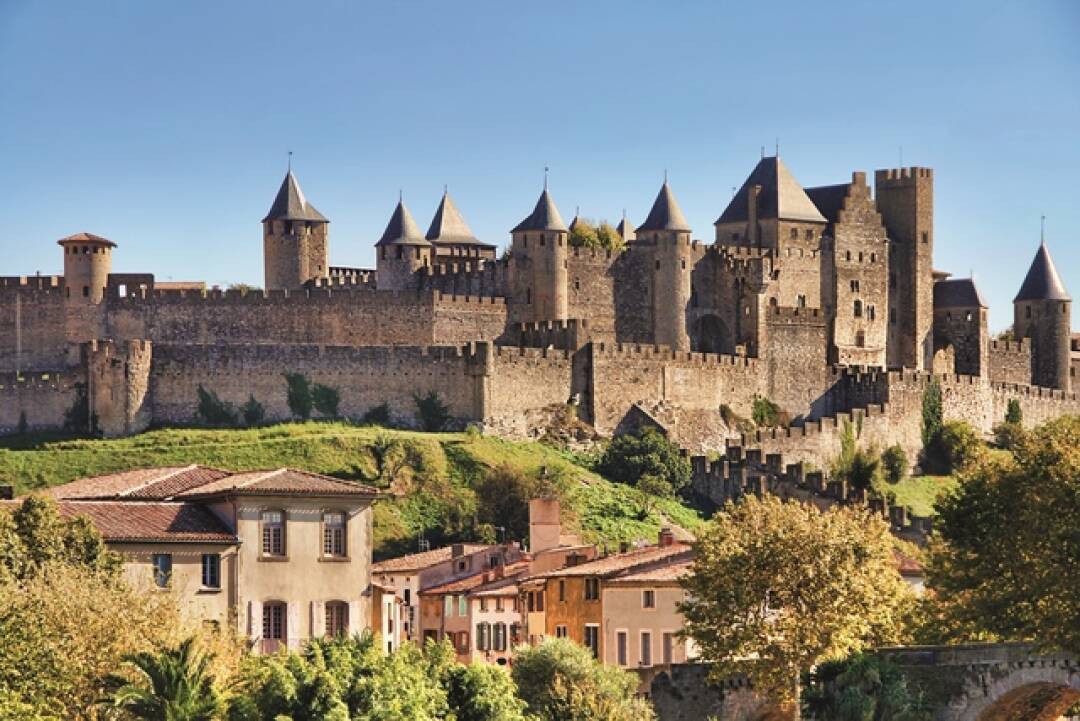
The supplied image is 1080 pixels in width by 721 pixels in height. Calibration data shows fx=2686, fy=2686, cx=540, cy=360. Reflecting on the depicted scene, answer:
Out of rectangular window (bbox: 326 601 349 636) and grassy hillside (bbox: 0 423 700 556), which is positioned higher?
grassy hillside (bbox: 0 423 700 556)

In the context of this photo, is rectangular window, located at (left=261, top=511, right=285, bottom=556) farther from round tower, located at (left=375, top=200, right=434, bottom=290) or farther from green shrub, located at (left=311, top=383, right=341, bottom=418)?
round tower, located at (left=375, top=200, right=434, bottom=290)

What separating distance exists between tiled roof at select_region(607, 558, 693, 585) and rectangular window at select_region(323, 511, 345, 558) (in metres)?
12.1

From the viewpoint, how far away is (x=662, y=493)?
9938 cm

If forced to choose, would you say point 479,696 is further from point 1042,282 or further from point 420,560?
point 1042,282

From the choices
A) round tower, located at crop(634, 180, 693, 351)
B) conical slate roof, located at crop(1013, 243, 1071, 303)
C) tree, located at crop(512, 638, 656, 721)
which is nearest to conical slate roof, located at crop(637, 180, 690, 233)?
round tower, located at crop(634, 180, 693, 351)

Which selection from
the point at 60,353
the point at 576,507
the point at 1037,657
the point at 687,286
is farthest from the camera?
the point at 687,286

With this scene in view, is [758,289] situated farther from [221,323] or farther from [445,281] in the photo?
[221,323]

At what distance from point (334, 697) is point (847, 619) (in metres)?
21.4

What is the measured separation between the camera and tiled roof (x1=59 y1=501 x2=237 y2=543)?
60.2m

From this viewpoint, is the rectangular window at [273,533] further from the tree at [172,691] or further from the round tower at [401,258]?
the round tower at [401,258]

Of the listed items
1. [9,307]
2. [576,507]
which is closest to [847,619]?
[576,507]

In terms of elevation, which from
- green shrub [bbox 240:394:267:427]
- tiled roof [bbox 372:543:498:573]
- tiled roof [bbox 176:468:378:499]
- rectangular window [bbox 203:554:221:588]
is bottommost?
tiled roof [bbox 372:543:498:573]

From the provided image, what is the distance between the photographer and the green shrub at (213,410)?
101 meters

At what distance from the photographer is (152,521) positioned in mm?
61219
